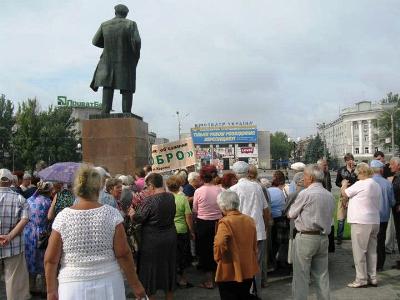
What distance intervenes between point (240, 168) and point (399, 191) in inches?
123

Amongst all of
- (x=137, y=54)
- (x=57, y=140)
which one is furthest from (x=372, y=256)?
(x=57, y=140)

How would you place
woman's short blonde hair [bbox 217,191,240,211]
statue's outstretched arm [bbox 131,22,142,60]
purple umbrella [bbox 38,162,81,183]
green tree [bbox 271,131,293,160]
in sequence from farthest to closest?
green tree [bbox 271,131,293,160]
statue's outstretched arm [bbox 131,22,142,60]
purple umbrella [bbox 38,162,81,183]
woman's short blonde hair [bbox 217,191,240,211]

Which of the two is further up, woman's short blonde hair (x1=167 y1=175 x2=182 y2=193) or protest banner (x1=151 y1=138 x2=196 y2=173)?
protest banner (x1=151 y1=138 x2=196 y2=173)

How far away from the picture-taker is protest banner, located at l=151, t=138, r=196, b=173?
1216 centimetres

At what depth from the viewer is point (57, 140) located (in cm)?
4938

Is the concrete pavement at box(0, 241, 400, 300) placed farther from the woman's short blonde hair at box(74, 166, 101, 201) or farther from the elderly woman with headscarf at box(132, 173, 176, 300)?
the woman's short blonde hair at box(74, 166, 101, 201)

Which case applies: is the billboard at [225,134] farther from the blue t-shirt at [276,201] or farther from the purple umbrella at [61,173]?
the purple umbrella at [61,173]

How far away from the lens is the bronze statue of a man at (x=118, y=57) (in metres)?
12.1

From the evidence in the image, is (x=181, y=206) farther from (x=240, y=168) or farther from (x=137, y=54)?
(x=137, y=54)

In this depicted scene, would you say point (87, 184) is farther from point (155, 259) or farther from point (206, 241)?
point (206, 241)

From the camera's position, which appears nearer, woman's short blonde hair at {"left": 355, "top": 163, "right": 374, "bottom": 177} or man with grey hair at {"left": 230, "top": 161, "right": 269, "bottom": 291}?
man with grey hair at {"left": 230, "top": 161, "right": 269, "bottom": 291}

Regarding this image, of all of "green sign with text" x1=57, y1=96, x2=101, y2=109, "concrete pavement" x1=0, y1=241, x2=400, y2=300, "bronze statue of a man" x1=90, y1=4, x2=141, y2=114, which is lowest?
"concrete pavement" x1=0, y1=241, x2=400, y2=300

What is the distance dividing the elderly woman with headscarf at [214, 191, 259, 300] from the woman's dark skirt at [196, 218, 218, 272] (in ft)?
7.36

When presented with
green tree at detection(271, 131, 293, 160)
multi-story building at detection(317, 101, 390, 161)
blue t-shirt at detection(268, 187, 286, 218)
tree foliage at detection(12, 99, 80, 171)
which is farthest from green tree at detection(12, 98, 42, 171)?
green tree at detection(271, 131, 293, 160)
